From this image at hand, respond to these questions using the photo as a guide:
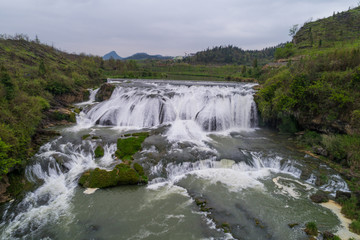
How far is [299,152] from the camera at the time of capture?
15273mm

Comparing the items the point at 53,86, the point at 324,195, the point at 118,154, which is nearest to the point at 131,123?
the point at 118,154

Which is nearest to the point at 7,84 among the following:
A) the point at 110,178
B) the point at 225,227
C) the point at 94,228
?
the point at 110,178

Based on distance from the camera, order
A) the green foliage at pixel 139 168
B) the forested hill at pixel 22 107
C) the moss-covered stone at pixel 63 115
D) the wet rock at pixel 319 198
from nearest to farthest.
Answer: the wet rock at pixel 319 198 < the forested hill at pixel 22 107 < the green foliage at pixel 139 168 < the moss-covered stone at pixel 63 115

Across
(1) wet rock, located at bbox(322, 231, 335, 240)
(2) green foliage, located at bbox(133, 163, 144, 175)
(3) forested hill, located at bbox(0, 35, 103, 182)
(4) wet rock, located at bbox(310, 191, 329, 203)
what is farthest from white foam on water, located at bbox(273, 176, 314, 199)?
(3) forested hill, located at bbox(0, 35, 103, 182)

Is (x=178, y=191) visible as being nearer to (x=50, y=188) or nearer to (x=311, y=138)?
(x=50, y=188)

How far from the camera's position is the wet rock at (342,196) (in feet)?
33.2

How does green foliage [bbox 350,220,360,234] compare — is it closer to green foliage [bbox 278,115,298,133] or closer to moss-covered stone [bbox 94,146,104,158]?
green foliage [bbox 278,115,298,133]

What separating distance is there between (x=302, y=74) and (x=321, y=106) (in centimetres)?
346

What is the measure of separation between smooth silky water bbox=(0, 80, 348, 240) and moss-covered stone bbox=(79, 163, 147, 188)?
490 millimetres

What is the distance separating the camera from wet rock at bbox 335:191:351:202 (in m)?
10.1

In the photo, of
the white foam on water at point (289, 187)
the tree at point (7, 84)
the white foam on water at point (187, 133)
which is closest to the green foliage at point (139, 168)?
the white foam on water at point (187, 133)

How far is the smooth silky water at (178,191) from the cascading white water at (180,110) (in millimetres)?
1790

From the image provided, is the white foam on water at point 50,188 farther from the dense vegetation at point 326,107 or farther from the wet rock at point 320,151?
the wet rock at point 320,151

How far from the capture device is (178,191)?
1123 cm
